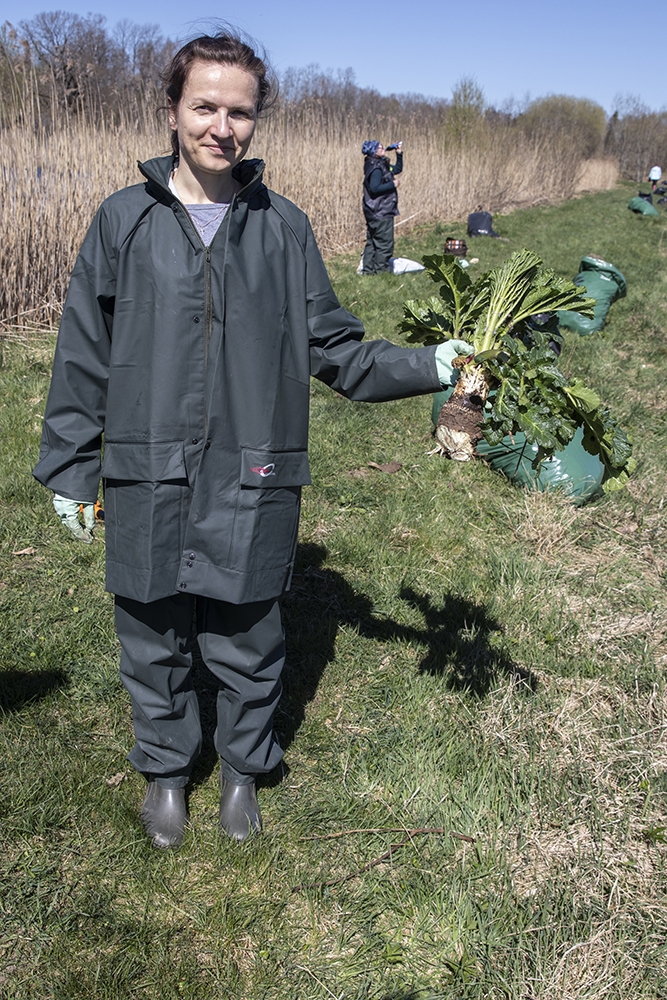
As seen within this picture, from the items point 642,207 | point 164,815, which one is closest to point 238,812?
point 164,815

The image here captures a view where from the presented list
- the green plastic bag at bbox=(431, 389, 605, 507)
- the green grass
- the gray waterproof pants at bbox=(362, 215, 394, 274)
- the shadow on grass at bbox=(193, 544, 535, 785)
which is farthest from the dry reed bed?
the shadow on grass at bbox=(193, 544, 535, 785)

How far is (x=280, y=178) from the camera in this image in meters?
11.7

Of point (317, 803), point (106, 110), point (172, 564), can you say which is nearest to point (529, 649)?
point (317, 803)

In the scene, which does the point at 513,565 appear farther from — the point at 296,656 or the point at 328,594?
the point at 296,656

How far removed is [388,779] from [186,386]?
1.58m

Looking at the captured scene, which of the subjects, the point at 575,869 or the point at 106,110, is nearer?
the point at 575,869

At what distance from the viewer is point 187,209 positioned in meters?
1.96

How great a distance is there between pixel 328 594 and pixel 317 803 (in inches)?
Result: 48.4

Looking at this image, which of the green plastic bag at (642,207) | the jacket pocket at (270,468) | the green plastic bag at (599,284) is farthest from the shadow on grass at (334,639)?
the green plastic bag at (642,207)

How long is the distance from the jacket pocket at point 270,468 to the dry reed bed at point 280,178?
591 centimetres

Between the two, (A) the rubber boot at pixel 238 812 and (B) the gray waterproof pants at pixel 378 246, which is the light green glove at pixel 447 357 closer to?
(A) the rubber boot at pixel 238 812

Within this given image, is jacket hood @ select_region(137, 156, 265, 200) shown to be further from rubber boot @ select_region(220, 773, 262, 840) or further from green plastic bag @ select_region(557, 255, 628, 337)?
green plastic bag @ select_region(557, 255, 628, 337)

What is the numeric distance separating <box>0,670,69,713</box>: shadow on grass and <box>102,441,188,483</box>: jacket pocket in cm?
136

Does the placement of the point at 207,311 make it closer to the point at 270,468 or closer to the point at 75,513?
the point at 270,468
